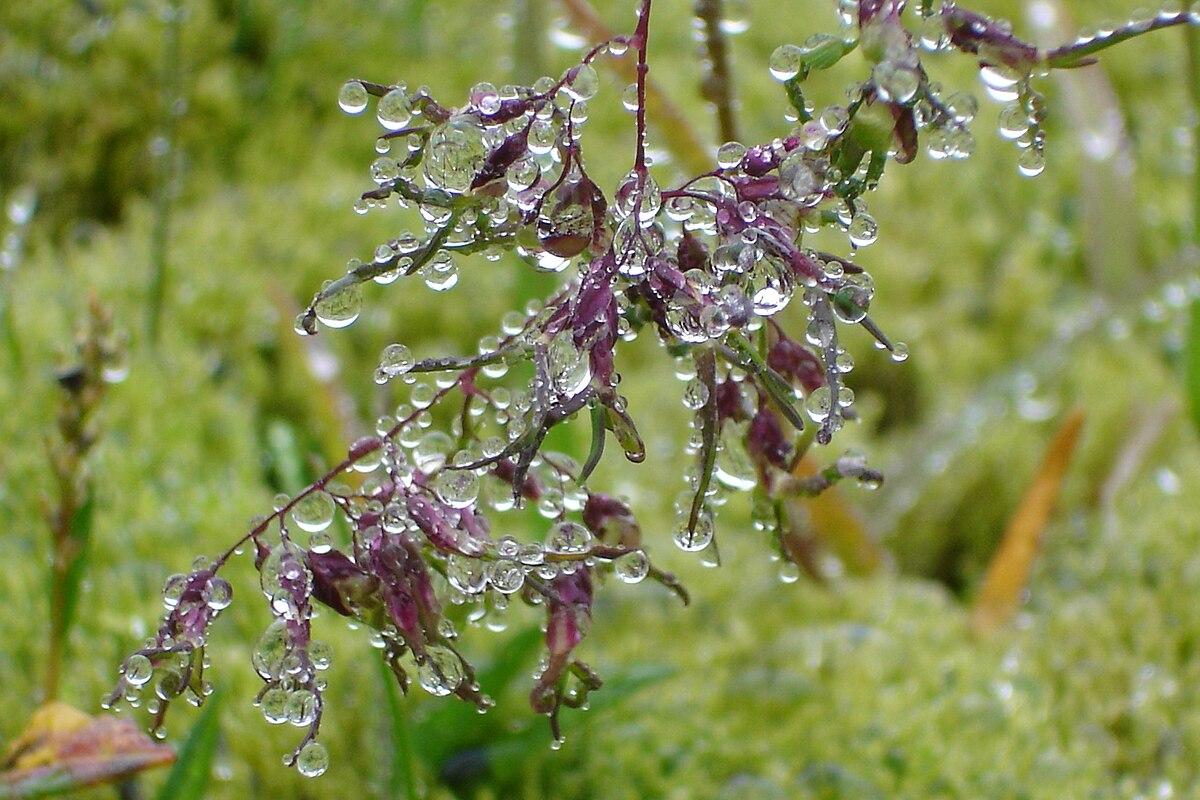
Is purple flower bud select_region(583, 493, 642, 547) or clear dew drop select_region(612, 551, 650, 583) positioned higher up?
purple flower bud select_region(583, 493, 642, 547)

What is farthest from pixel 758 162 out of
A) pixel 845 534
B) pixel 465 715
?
pixel 845 534

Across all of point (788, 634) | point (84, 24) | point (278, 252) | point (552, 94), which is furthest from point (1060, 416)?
point (84, 24)

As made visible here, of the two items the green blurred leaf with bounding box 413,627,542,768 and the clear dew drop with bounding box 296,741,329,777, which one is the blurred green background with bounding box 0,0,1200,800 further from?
the clear dew drop with bounding box 296,741,329,777

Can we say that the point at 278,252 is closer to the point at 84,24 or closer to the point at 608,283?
the point at 84,24

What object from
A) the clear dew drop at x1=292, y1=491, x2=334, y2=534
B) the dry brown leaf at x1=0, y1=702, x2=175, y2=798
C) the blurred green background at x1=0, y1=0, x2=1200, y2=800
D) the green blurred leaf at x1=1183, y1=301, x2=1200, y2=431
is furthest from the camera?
the green blurred leaf at x1=1183, y1=301, x2=1200, y2=431

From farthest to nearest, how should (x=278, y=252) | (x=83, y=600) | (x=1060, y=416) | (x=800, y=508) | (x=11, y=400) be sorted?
(x=278, y=252) → (x=1060, y=416) → (x=11, y=400) → (x=800, y=508) → (x=83, y=600)

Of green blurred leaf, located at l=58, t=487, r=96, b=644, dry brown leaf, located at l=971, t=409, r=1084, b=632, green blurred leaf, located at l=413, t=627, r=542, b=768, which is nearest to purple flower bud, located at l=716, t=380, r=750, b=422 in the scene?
green blurred leaf, located at l=413, t=627, r=542, b=768
